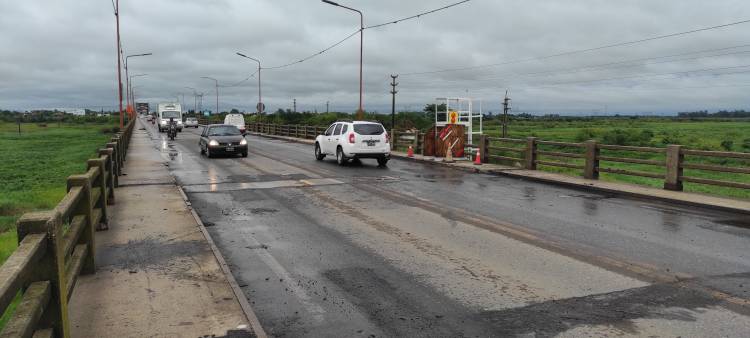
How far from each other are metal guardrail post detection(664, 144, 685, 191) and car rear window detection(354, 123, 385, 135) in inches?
406

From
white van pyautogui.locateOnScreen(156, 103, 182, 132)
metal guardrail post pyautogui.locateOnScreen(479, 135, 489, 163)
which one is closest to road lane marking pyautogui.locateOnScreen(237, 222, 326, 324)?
metal guardrail post pyautogui.locateOnScreen(479, 135, 489, 163)

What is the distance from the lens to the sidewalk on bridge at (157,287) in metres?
4.64

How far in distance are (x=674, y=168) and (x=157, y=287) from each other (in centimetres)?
1187

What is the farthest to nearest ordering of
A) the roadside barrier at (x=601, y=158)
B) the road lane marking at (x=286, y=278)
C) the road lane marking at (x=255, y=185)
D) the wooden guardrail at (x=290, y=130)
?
the wooden guardrail at (x=290, y=130) → the road lane marking at (x=255, y=185) → the roadside barrier at (x=601, y=158) → the road lane marking at (x=286, y=278)

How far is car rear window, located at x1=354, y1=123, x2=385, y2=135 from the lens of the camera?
822 inches

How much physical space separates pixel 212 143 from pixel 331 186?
11260mm

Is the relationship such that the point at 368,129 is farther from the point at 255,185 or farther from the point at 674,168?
the point at 674,168

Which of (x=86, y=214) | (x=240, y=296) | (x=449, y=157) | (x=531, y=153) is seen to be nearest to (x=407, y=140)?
(x=449, y=157)

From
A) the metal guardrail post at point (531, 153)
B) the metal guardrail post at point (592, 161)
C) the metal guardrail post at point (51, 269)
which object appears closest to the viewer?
the metal guardrail post at point (51, 269)

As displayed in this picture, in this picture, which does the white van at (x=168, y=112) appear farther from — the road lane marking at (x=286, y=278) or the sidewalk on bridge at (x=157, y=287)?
the road lane marking at (x=286, y=278)

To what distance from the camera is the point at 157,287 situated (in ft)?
18.8

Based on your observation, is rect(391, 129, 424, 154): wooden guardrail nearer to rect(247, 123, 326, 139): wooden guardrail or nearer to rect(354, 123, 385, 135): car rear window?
rect(354, 123, 385, 135): car rear window

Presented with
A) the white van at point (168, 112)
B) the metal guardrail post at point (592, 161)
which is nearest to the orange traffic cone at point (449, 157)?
the metal guardrail post at point (592, 161)

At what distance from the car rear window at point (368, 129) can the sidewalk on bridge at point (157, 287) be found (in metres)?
11.8
